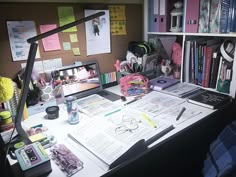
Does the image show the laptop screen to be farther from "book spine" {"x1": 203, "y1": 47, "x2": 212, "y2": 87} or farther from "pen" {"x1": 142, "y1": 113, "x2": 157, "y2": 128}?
"book spine" {"x1": 203, "y1": 47, "x2": 212, "y2": 87}

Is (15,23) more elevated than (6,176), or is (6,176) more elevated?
(15,23)

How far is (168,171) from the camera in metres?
1.27

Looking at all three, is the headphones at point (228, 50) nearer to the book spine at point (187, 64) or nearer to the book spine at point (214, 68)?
the book spine at point (214, 68)

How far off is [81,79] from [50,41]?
0.34m

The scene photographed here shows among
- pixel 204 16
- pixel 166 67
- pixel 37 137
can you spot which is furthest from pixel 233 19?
pixel 37 137

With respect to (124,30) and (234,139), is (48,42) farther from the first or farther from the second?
(234,139)

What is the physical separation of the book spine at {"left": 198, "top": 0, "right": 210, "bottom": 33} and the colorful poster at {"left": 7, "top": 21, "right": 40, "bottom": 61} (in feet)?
3.76

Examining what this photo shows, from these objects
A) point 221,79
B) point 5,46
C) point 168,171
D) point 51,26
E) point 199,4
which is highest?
point 199,4

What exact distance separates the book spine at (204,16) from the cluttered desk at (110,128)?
1.77 ft

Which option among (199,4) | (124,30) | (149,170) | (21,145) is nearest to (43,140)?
(21,145)

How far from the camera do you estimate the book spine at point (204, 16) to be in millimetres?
1353

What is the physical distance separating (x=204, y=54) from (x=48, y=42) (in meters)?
1.12

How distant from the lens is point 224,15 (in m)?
1.28

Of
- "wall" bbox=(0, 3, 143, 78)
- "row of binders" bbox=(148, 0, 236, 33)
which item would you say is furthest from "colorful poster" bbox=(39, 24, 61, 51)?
"row of binders" bbox=(148, 0, 236, 33)
